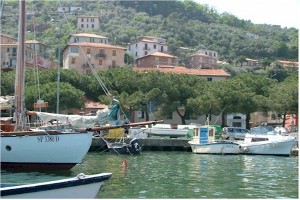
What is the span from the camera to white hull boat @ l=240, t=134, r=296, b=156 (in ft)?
165

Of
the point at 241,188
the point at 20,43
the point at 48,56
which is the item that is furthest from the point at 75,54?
the point at 241,188

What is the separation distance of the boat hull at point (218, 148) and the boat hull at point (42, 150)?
21.2 m

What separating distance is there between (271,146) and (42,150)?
2595 cm

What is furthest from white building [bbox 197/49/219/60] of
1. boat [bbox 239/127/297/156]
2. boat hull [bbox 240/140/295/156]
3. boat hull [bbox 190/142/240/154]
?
boat hull [bbox 190/142/240/154]

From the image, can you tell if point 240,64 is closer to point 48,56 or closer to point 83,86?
point 48,56

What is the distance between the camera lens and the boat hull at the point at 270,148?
50344 millimetres

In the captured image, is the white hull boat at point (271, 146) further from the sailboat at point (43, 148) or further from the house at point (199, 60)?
the house at point (199, 60)

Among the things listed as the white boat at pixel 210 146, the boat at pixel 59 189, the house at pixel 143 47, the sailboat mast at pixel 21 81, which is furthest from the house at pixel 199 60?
the boat at pixel 59 189

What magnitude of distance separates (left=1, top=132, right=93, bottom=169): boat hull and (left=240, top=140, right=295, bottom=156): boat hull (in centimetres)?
2349

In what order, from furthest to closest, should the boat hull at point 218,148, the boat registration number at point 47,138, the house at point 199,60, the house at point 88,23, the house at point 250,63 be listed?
the house at point 88,23
the house at point 250,63
the house at point 199,60
the boat hull at point 218,148
the boat registration number at point 47,138

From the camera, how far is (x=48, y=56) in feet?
428

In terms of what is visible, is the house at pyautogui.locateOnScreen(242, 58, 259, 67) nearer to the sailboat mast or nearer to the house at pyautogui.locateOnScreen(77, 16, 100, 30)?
the house at pyautogui.locateOnScreen(77, 16, 100, 30)

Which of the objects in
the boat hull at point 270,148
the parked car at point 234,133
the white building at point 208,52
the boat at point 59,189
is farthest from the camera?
the white building at point 208,52

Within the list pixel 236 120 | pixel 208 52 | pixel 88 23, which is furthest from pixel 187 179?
pixel 88 23
